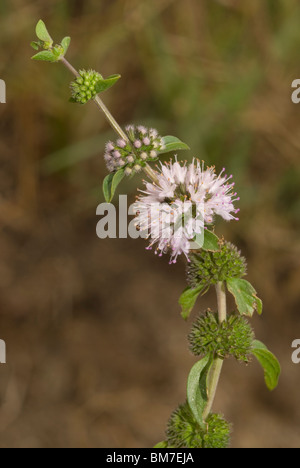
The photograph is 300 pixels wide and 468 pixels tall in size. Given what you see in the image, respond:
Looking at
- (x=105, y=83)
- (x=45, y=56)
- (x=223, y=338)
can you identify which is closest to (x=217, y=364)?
(x=223, y=338)

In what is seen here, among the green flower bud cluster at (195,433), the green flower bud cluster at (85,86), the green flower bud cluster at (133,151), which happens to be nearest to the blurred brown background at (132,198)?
the green flower bud cluster at (195,433)

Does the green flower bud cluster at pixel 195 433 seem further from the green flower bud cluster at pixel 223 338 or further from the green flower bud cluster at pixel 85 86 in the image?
the green flower bud cluster at pixel 85 86

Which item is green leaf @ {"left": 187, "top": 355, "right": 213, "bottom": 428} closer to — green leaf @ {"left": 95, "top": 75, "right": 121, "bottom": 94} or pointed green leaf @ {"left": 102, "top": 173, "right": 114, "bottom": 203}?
pointed green leaf @ {"left": 102, "top": 173, "right": 114, "bottom": 203}

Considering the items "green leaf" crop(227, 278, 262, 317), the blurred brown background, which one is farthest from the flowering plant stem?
the blurred brown background

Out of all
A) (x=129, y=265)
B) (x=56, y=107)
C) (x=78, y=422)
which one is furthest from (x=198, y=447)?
(x=56, y=107)

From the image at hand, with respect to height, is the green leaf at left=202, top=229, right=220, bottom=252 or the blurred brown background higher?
the blurred brown background

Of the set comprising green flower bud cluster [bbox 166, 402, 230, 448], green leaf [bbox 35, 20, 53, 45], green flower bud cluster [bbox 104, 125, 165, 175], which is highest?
green leaf [bbox 35, 20, 53, 45]
